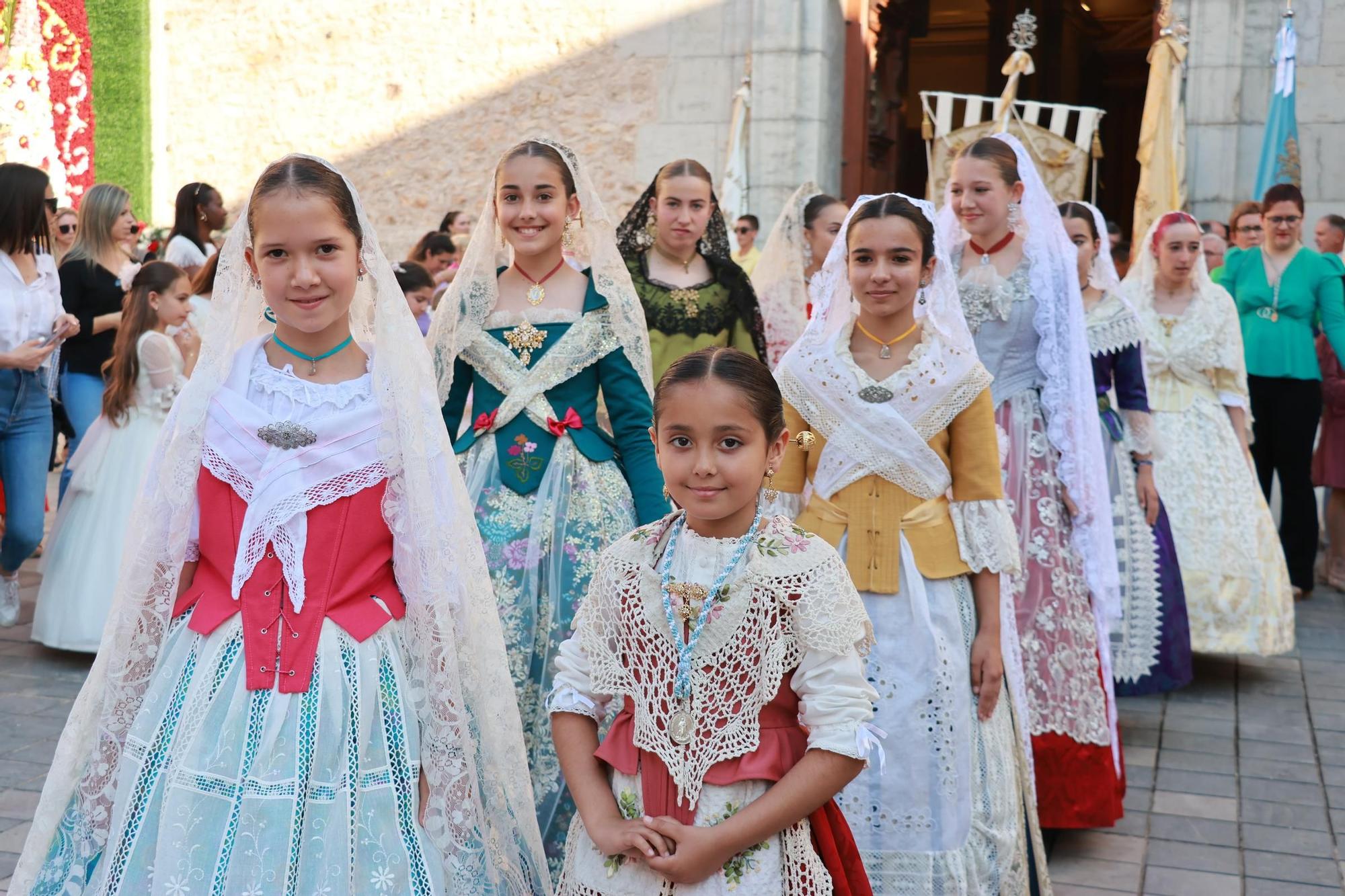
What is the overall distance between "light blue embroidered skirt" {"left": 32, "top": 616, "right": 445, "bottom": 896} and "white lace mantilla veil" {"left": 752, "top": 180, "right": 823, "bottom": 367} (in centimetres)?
369

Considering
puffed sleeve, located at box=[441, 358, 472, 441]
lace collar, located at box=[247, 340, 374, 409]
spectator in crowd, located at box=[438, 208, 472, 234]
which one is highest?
spectator in crowd, located at box=[438, 208, 472, 234]

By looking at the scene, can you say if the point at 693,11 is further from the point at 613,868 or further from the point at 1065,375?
the point at 613,868

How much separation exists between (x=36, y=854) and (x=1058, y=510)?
296 centimetres

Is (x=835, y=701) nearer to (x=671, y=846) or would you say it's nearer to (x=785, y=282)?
(x=671, y=846)

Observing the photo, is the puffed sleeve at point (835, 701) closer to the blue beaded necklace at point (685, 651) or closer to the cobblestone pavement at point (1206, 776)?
the blue beaded necklace at point (685, 651)

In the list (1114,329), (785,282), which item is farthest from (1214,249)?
(1114,329)

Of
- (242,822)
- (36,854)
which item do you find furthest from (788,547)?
(36,854)

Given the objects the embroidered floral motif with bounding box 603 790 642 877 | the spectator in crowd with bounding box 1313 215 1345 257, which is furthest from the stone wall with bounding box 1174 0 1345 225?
the embroidered floral motif with bounding box 603 790 642 877

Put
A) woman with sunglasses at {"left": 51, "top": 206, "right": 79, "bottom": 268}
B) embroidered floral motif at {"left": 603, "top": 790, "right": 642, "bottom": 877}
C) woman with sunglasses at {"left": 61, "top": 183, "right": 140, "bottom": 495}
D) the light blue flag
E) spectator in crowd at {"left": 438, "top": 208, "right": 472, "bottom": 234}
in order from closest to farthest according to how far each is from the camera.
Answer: embroidered floral motif at {"left": 603, "top": 790, "right": 642, "bottom": 877} → woman with sunglasses at {"left": 61, "top": 183, "right": 140, "bottom": 495} → woman with sunglasses at {"left": 51, "top": 206, "right": 79, "bottom": 268} → the light blue flag → spectator in crowd at {"left": 438, "top": 208, "right": 472, "bottom": 234}

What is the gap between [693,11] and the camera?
1124 cm

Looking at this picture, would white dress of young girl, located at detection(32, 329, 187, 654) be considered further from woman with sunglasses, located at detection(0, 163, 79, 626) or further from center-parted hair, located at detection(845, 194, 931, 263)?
center-parted hair, located at detection(845, 194, 931, 263)

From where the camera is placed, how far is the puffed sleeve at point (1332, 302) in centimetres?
746

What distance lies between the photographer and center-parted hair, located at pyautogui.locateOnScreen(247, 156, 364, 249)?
257 cm

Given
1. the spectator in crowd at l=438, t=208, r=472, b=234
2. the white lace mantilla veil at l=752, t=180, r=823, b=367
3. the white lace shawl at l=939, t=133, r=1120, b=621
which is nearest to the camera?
the white lace shawl at l=939, t=133, r=1120, b=621
